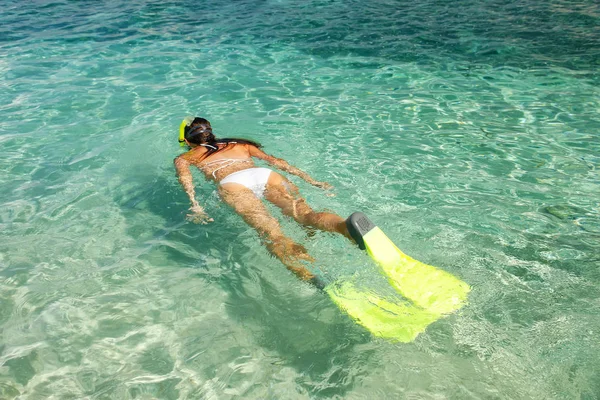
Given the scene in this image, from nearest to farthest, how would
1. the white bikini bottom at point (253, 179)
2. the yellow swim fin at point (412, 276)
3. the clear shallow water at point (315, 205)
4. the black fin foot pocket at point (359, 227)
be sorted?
the clear shallow water at point (315, 205), the yellow swim fin at point (412, 276), the black fin foot pocket at point (359, 227), the white bikini bottom at point (253, 179)

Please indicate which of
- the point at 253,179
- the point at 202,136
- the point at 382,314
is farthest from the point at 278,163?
the point at 382,314

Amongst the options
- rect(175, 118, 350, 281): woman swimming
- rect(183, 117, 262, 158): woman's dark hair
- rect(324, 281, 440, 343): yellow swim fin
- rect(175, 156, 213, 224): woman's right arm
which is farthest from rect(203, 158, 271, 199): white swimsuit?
rect(324, 281, 440, 343): yellow swim fin

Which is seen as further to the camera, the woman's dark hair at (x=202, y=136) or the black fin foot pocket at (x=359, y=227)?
the woman's dark hair at (x=202, y=136)

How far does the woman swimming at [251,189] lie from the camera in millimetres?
3721

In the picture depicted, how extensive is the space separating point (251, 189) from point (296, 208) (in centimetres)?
48

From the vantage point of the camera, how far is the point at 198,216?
14.5ft

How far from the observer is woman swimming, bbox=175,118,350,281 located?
372 cm

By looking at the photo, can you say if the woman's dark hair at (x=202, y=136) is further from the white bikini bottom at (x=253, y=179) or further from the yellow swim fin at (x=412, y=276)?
the yellow swim fin at (x=412, y=276)

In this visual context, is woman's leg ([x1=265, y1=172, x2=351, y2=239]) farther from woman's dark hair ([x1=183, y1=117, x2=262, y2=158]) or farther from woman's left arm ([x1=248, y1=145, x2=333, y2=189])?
woman's dark hair ([x1=183, y1=117, x2=262, y2=158])

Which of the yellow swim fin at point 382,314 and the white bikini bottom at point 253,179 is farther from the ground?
the white bikini bottom at point 253,179

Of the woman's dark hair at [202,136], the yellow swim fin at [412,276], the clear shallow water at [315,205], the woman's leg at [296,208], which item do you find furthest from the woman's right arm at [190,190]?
the yellow swim fin at [412,276]

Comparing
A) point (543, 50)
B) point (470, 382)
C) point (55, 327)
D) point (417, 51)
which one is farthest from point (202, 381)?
point (543, 50)

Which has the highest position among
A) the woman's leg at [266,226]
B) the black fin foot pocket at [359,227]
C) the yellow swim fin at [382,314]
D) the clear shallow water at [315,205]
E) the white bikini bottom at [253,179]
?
the black fin foot pocket at [359,227]

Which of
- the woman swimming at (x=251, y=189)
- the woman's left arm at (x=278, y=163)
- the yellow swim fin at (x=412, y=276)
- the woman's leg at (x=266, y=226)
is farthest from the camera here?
the woman's left arm at (x=278, y=163)
